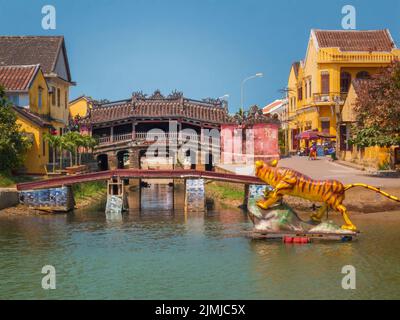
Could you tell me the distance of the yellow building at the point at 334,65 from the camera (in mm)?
64312

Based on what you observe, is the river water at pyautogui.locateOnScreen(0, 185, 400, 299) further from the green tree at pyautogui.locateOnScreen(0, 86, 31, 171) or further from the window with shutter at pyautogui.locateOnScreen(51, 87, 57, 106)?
the window with shutter at pyautogui.locateOnScreen(51, 87, 57, 106)

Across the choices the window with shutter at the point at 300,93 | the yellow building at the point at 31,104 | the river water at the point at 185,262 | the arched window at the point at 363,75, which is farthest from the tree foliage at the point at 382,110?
the window with shutter at the point at 300,93

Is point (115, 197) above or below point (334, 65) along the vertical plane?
below

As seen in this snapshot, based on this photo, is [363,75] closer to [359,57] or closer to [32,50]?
[359,57]

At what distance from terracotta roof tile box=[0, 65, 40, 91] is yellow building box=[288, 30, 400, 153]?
29.0m

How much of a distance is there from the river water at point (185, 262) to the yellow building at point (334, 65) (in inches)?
1198

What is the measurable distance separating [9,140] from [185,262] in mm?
21557

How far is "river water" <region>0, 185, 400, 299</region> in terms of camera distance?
2070 cm

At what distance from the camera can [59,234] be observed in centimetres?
3194

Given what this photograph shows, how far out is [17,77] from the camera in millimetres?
49750

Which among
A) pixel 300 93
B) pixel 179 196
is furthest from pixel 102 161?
pixel 300 93

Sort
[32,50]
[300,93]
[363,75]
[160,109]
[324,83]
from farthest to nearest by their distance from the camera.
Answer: [300,93] → [160,109] → [324,83] → [363,75] → [32,50]
